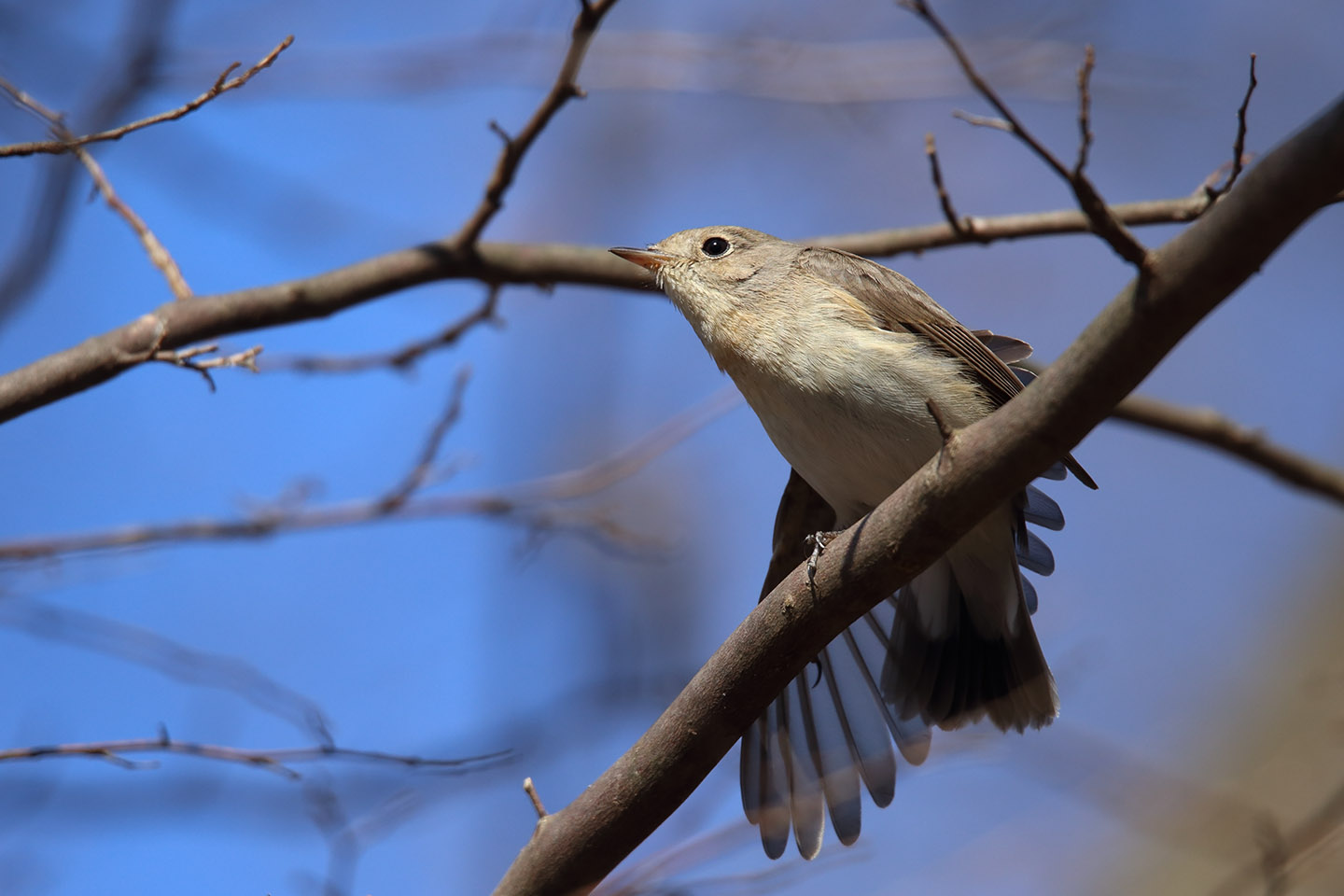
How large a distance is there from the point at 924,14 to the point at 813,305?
3.53 feet

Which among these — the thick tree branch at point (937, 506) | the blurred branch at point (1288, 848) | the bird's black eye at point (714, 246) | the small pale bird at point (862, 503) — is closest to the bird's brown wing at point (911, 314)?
the small pale bird at point (862, 503)

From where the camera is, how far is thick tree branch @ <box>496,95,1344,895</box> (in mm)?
1706

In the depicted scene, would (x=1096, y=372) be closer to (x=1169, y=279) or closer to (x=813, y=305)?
(x=1169, y=279)

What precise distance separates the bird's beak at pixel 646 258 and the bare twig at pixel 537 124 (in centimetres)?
53

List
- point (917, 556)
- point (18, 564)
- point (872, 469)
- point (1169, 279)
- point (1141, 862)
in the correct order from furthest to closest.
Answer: point (1141, 862)
point (18, 564)
point (872, 469)
point (917, 556)
point (1169, 279)

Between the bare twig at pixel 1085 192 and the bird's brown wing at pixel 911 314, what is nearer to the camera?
the bare twig at pixel 1085 192

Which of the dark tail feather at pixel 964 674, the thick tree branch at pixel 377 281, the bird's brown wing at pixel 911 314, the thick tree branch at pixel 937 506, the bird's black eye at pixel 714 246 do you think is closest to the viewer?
the thick tree branch at pixel 937 506

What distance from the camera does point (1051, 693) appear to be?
3.48 metres

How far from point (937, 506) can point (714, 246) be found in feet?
6.98

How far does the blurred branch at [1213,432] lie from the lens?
4.55 metres

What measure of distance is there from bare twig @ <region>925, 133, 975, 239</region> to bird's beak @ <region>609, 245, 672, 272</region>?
1039 mm

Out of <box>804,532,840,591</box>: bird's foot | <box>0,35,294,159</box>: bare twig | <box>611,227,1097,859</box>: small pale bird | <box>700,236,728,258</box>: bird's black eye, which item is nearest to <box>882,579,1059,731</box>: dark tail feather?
<box>611,227,1097,859</box>: small pale bird

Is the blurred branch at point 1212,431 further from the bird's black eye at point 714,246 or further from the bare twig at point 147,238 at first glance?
the bare twig at point 147,238

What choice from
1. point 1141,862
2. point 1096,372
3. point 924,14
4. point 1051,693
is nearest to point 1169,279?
point 1096,372
